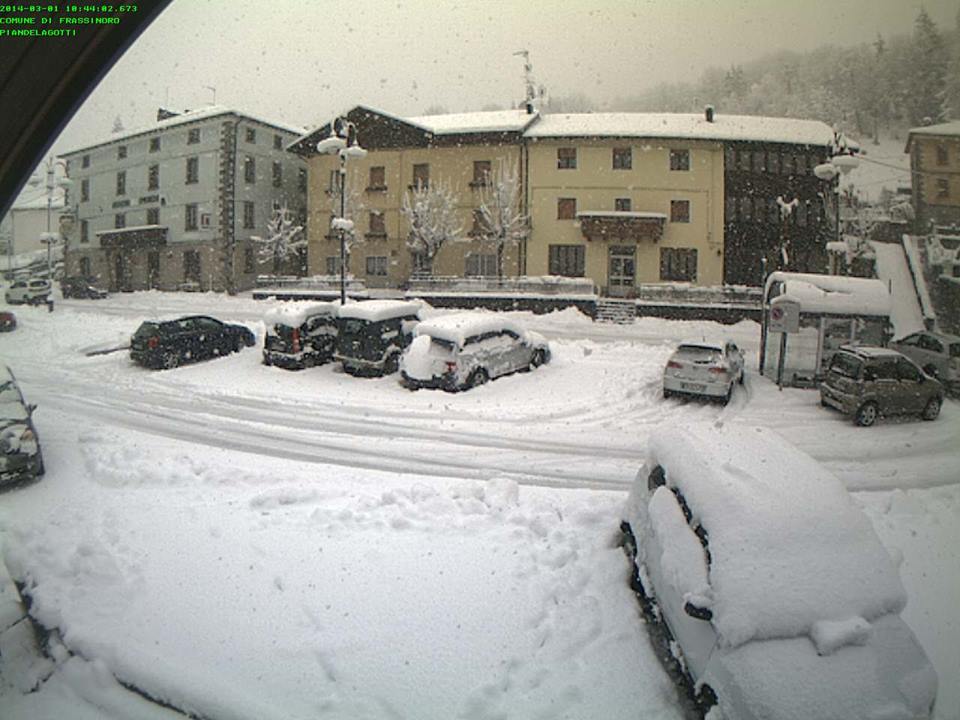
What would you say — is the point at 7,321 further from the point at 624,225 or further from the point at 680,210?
the point at 624,225

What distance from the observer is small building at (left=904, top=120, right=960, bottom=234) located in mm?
2648

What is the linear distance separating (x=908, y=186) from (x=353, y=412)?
8197mm

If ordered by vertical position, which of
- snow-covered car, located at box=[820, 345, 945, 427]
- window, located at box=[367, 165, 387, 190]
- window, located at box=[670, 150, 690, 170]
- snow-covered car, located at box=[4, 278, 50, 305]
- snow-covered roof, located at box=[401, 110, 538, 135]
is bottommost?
snow-covered car, located at box=[820, 345, 945, 427]

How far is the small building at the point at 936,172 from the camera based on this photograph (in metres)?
2.65

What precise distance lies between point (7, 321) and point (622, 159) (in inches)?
294

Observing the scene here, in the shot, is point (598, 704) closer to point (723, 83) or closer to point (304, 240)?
point (723, 83)

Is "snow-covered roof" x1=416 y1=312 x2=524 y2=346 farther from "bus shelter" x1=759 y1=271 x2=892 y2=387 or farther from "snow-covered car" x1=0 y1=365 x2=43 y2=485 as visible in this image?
"snow-covered car" x1=0 y1=365 x2=43 y2=485

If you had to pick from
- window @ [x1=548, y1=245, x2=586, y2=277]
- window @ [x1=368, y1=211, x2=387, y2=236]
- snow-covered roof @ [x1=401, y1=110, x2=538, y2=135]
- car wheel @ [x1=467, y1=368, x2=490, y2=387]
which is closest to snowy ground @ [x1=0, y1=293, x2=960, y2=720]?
car wheel @ [x1=467, y1=368, x2=490, y2=387]

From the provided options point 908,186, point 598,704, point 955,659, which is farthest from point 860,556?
point 908,186

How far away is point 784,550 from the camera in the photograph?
9.58ft

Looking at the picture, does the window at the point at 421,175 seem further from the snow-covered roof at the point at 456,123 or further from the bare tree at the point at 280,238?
the bare tree at the point at 280,238

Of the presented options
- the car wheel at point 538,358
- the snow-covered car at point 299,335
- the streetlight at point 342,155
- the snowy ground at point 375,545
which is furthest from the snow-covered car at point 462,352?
the streetlight at point 342,155

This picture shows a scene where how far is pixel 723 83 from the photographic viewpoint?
3.89 meters

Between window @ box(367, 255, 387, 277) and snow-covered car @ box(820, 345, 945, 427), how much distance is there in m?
16.2
